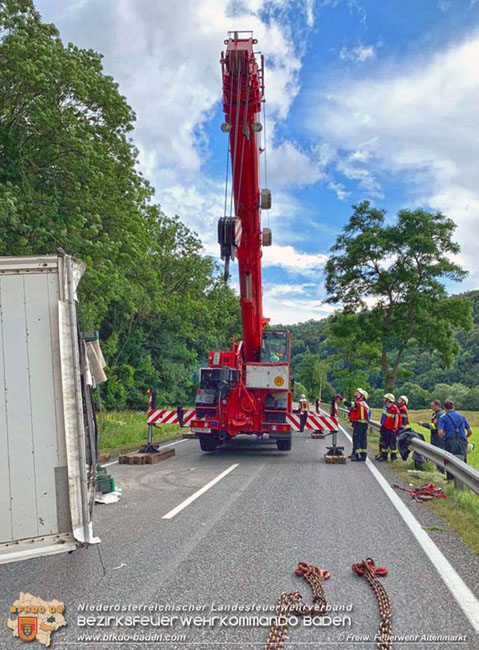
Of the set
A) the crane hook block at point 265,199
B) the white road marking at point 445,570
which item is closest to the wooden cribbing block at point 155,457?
the white road marking at point 445,570

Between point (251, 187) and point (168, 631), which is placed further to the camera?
point (251, 187)

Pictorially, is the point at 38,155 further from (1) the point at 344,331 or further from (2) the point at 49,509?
(1) the point at 344,331

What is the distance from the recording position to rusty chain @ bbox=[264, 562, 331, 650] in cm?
357

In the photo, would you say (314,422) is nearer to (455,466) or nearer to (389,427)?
(389,427)

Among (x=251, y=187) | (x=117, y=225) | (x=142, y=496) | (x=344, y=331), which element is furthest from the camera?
(x=344, y=331)

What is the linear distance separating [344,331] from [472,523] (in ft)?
52.6

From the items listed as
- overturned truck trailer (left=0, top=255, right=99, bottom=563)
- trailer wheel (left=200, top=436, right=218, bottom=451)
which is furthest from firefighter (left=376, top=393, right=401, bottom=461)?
overturned truck trailer (left=0, top=255, right=99, bottom=563)

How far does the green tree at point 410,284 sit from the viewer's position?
20.6m

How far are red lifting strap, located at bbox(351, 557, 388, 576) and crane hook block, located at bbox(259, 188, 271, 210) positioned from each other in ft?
23.0

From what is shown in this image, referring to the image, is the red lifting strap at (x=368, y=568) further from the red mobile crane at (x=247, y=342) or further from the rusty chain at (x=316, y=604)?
the red mobile crane at (x=247, y=342)

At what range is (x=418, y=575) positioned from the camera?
472 centimetres

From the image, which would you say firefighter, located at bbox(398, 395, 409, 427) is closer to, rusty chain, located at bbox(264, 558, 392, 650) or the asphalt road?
the asphalt road

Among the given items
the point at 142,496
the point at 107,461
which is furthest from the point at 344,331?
the point at 142,496

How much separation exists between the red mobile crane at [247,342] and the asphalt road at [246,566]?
14.1 feet
